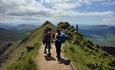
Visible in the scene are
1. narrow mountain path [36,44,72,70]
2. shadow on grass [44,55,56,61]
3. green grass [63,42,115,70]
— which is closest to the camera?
narrow mountain path [36,44,72,70]

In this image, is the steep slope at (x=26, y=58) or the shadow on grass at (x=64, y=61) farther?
the steep slope at (x=26, y=58)

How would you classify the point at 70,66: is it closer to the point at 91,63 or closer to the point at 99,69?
the point at 99,69

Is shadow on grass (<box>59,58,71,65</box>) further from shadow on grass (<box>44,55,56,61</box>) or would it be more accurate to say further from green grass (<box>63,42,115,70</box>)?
green grass (<box>63,42,115,70</box>)

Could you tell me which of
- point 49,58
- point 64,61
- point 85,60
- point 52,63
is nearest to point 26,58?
point 49,58

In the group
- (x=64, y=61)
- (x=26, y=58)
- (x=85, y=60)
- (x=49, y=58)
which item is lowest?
Answer: (x=85, y=60)

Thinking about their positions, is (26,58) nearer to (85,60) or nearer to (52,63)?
(85,60)

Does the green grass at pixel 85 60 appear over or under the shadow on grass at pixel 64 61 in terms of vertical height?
under

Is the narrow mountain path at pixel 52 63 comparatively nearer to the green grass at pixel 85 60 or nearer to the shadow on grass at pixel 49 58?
the shadow on grass at pixel 49 58

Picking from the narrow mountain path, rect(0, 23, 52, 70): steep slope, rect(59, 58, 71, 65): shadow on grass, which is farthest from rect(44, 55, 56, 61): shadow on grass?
rect(0, 23, 52, 70): steep slope

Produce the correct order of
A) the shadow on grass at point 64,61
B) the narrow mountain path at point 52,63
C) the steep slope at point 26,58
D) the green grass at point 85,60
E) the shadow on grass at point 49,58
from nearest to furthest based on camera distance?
1. the narrow mountain path at point 52,63
2. the shadow on grass at point 64,61
3. the steep slope at point 26,58
4. the shadow on grass at point 49,58
5. the green grass at point 85,60

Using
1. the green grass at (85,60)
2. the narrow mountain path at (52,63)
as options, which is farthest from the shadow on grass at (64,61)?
the green grass at (85,60)

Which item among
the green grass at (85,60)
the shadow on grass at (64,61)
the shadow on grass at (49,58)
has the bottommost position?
the green grass at (85,60)

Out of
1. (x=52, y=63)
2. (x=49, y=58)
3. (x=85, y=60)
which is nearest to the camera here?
(x=52, y=63)

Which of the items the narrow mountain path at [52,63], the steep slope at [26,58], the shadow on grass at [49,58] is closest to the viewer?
the narrow mountain path at [52,63]
